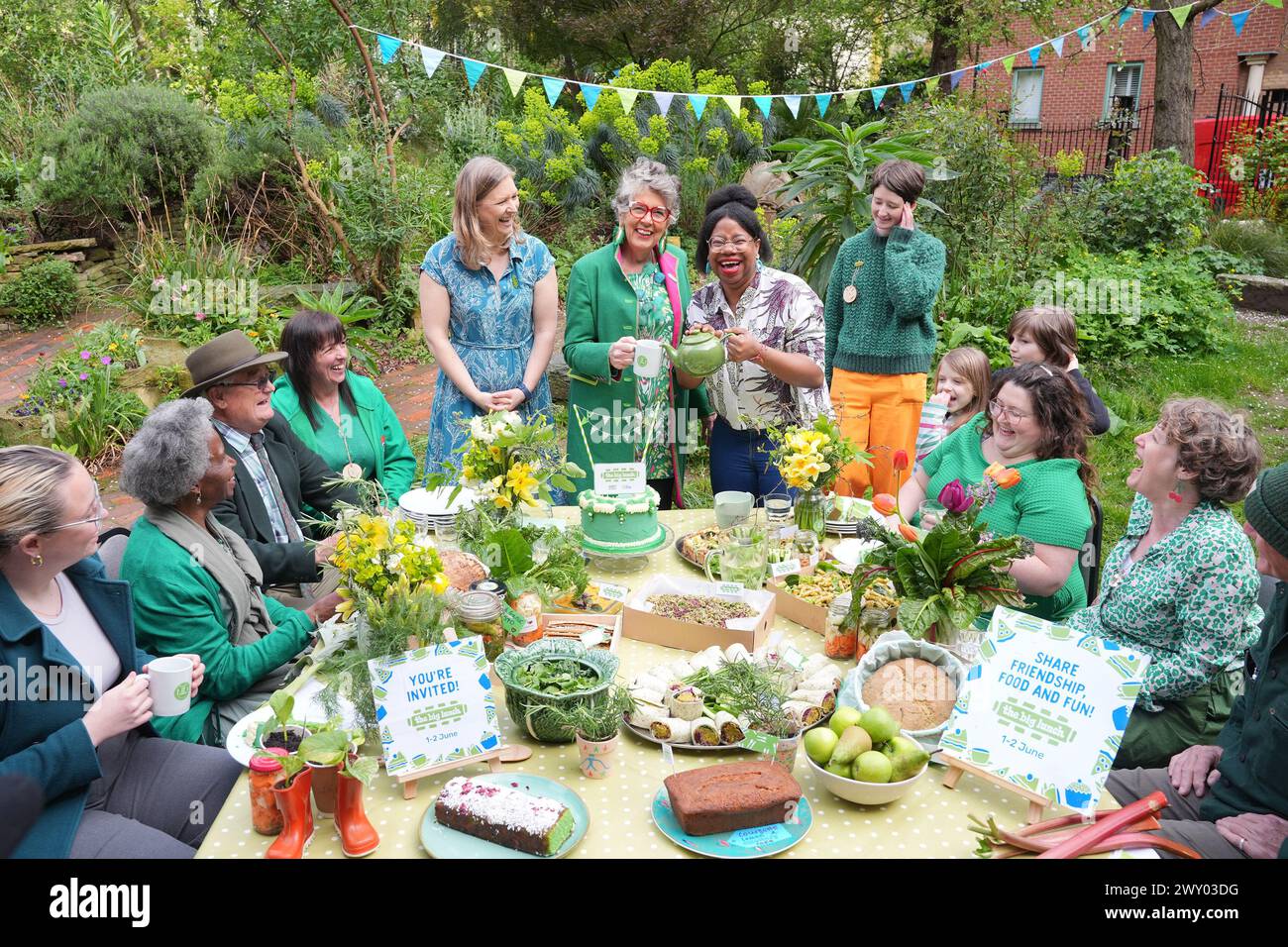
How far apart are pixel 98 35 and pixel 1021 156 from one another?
11882 mm

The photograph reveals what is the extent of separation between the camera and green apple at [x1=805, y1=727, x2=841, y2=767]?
6.33ft

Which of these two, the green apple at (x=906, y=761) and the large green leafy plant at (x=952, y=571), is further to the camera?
the large green leafy plant at (x=952, y=571)

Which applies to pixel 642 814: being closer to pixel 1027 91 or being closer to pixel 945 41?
pixel 945 41

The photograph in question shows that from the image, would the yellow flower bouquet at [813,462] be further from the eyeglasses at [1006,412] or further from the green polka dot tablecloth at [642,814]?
the green polka dot tablecloth at [642,814]

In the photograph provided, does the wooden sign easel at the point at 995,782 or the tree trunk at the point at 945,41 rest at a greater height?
the tree trunk at the point at 945,41

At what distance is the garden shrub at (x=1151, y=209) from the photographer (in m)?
9.26

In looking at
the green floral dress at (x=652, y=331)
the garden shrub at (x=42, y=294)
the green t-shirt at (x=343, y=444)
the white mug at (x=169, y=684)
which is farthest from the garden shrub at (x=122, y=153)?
the white mug at (x=169, y=684)

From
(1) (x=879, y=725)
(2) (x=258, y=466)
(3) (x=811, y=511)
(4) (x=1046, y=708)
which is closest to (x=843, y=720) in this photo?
(1) (x=879, y=725)

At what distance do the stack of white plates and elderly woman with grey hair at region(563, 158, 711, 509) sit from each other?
0.70 m

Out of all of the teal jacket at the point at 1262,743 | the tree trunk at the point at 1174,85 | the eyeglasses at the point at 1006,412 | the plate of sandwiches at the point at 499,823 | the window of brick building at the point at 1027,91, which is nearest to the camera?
the plate of sandwiches at the point at 499,823

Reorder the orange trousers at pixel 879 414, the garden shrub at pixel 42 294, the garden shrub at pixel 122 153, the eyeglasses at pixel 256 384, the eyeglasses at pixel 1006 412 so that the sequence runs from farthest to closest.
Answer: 1. the garden shrub at pixel 122 153
2. the garden shrub at pixel 42 294
3. the orange trousers at pixel 879 414
4. the eyeglasses at pixel 256 384
5. the eyeglasses at pixel 1006 412

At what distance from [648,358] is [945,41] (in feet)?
48.3

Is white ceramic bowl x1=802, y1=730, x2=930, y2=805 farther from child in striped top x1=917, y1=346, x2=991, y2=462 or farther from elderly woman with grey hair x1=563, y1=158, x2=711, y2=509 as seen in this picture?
child in striped top x1=917, y1=346, x2=991, y2=462

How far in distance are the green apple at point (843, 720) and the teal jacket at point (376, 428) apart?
225cm
